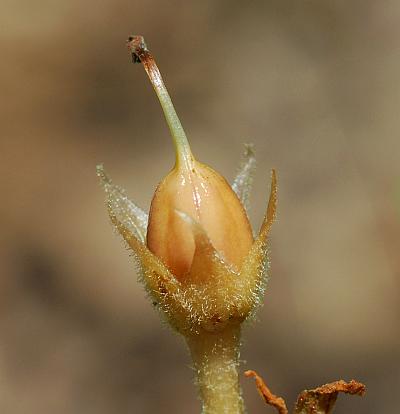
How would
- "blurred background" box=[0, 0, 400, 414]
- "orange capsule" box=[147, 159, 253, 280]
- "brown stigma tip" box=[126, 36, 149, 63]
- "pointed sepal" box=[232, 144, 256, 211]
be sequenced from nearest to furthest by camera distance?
"orange capsule" box=[147, 159, 253, 280]
"brown stigma tip" box=[126, 36, 149, 63]
"pointed sepal" box=[232, 144, 256, 211]
"blurred background" box=[0, 0, 400, 414]

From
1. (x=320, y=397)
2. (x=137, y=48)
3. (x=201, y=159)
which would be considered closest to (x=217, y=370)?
(x=320, y=397)

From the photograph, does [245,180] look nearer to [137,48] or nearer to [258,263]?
[258,263]

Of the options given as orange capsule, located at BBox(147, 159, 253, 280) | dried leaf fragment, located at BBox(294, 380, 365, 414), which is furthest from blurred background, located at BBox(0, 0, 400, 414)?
orange capsule, located at BBox(147, 159, 253, 280)

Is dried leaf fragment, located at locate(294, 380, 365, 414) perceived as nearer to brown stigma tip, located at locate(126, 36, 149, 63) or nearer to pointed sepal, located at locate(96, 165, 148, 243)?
pointed sepal, located at locate(96, 165, 148, 243)

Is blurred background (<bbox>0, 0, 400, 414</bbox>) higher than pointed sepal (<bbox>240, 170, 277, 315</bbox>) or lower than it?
higher

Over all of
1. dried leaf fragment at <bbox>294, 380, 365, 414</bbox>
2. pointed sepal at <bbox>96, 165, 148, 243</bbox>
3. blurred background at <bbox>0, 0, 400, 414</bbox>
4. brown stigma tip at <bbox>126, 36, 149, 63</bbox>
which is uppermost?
blurred background at <bbox>0, 0, 400, 414</bbox>
